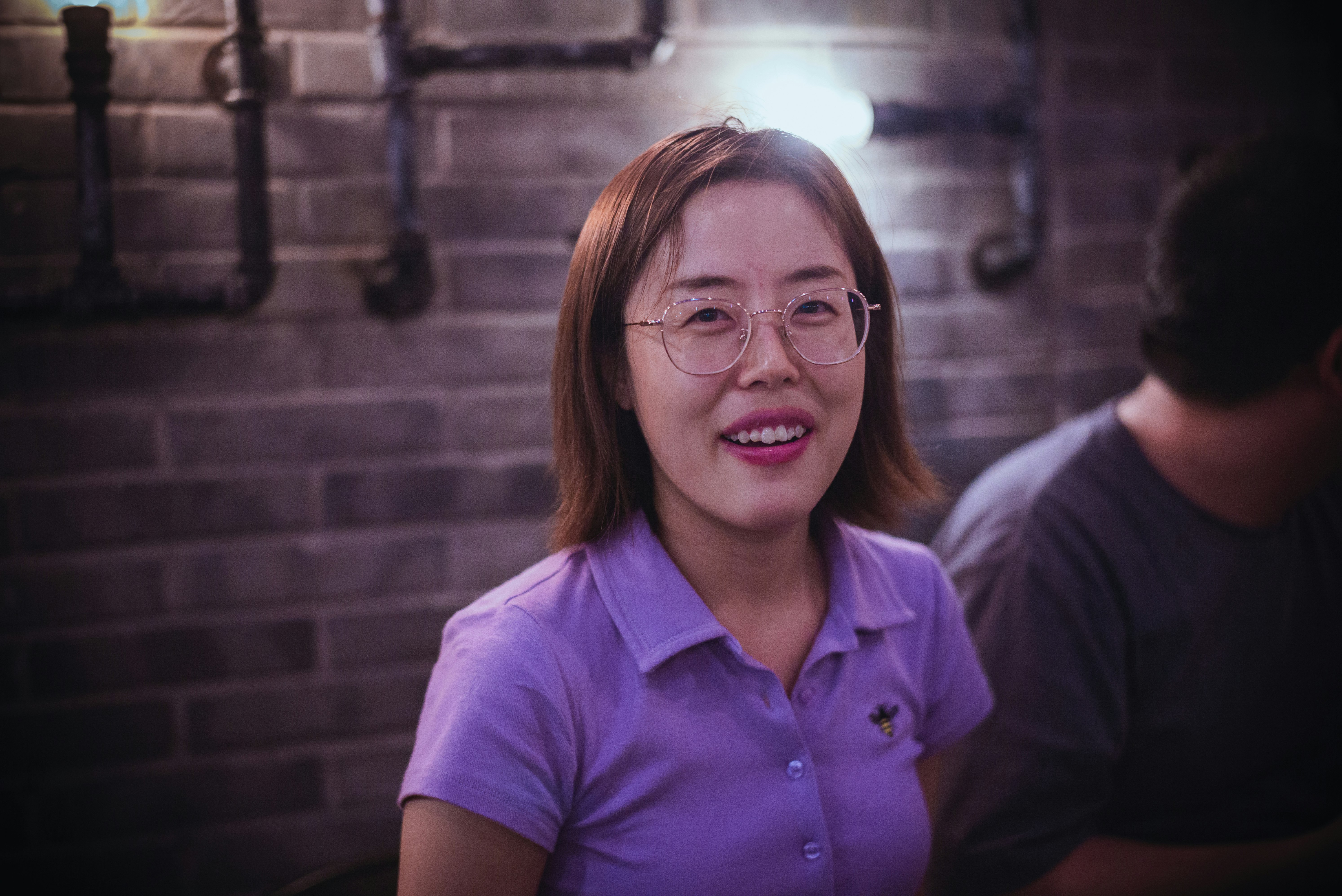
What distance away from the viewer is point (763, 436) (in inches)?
37.2

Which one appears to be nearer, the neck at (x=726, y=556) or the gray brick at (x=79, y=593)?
the neck at (x=726, y=556)

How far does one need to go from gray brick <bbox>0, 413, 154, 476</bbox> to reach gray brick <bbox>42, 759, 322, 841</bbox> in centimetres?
62

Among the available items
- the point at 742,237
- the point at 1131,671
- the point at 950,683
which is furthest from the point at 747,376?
the point at 1131,671

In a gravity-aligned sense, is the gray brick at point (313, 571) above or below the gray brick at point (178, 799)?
above

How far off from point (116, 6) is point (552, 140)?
2.69 ft

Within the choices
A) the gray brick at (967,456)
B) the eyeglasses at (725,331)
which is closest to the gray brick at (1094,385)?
the gray brick at (967,456)

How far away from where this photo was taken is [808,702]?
39.6 inches

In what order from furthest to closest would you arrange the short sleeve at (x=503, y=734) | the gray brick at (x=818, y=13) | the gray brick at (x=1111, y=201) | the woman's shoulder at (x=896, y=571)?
the gray brick at (x=1111, y=201), the gray brick at (x=818, y=13), the woman's shoulder at (x=896, y=571), the short sleeve at (x=503, y=734)

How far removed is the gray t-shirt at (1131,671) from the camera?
1.26 m

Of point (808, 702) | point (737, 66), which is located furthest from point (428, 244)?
point (808, 702)

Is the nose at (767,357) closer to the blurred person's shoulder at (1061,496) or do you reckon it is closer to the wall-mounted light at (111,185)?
the blurred person's shoulder at (1061,496)

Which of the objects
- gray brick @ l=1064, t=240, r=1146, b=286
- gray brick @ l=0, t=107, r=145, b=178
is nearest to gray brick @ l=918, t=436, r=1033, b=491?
gray brick @ l=1064, t=240, r=1146, b=286

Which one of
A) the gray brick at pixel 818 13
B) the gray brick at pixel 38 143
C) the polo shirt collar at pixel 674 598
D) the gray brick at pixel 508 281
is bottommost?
the polo shirt collar at pixel 674 598

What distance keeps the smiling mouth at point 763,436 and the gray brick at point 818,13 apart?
1.25 meters
